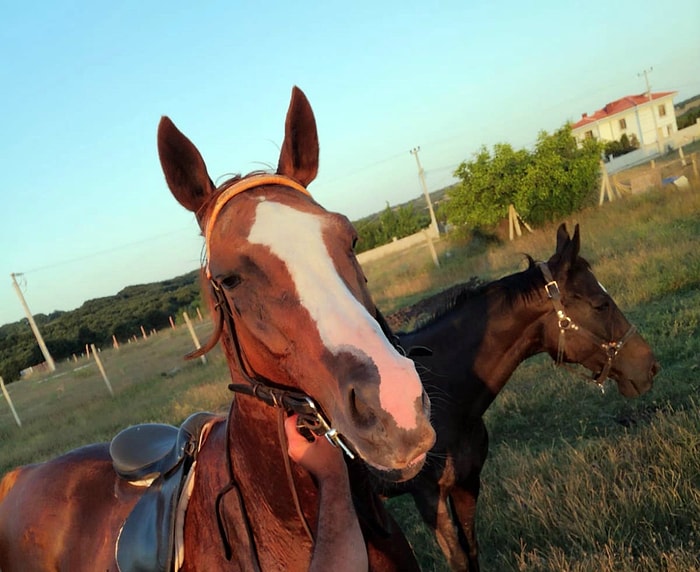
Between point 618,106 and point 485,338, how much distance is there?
70134mm

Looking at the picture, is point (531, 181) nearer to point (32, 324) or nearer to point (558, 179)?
point (558, 179)

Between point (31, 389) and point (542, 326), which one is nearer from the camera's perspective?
point (542, 326)

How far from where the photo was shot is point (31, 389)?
83.9 ft

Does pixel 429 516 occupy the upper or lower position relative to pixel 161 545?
lower

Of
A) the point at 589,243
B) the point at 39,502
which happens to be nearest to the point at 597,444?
the point at 39,502

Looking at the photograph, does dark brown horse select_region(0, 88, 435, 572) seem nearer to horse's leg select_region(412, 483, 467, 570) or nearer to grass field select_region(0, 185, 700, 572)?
horse's leg select_region(412, 483, 467, 570)

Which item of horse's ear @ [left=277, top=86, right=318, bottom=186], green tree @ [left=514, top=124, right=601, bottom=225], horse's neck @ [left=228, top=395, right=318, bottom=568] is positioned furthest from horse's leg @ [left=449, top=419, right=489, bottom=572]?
green tree @ [left=514, top=124, right=601, bottom=225]

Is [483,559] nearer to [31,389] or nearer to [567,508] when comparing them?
[567,508]

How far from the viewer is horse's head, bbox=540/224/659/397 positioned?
12.1ft

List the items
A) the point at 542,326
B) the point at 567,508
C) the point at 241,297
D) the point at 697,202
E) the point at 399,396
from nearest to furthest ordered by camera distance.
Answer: the point at 399,396 < the point at 241,297 < the point at 567,508 < the point at 542,326 < the point at 697,202

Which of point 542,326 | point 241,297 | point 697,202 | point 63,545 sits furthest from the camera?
point 697,202

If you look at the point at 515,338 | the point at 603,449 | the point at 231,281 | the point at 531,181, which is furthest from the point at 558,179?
the point at 231,281

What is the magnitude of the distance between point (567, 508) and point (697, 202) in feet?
42.2

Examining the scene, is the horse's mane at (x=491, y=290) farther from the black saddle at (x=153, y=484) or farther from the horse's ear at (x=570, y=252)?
the black saddle at (x=153, y=484)
